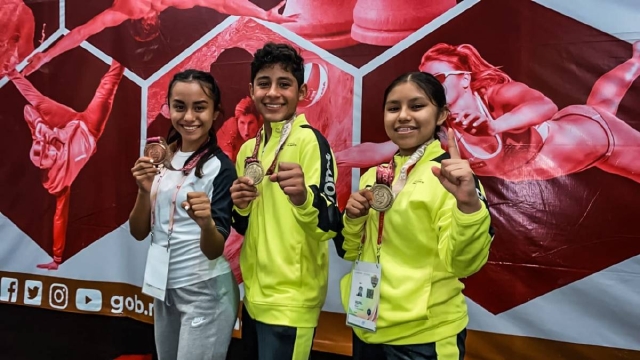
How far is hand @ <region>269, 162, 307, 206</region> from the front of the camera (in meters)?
1.23

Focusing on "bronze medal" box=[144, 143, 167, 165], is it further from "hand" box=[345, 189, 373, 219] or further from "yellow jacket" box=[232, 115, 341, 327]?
"hand" box=[345, 189, 373, 219]

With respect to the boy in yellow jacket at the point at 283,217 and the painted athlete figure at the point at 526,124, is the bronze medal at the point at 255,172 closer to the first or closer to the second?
the boy in yellow jacket at the point at 283,217

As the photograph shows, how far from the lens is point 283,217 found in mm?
1366

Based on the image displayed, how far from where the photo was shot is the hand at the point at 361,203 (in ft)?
4.09

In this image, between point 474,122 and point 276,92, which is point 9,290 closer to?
point 276,92

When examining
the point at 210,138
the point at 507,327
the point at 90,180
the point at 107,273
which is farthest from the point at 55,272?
the point at 507,327

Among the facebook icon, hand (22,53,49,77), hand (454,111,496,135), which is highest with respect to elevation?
hand (22,53,49,77)

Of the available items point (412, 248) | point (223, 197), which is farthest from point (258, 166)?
point (412, 248)

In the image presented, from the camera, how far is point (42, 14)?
108 inches

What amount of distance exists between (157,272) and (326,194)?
0.57 m

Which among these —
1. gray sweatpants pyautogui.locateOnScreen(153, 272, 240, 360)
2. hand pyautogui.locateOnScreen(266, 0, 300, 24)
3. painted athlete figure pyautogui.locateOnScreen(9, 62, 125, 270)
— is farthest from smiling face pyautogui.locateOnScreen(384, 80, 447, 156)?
painted athlete figure pyautogui.locateOnScreen(9, 62, 125, 270)

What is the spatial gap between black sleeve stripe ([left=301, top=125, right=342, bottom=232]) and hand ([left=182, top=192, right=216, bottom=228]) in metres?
0.29

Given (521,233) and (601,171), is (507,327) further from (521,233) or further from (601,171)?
(601,171)

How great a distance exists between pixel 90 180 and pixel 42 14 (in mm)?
1003
